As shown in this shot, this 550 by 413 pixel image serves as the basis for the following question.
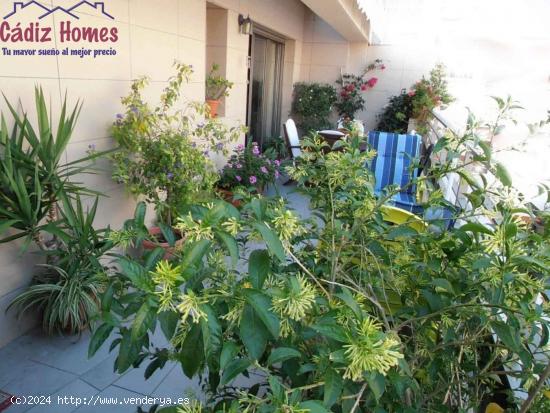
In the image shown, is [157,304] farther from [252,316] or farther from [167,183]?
[167,183]

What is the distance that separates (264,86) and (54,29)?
15.2ft

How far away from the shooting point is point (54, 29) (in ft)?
7.93

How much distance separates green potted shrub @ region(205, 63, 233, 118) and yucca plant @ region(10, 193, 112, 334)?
2410mm

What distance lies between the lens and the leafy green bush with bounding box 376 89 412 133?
8.20m

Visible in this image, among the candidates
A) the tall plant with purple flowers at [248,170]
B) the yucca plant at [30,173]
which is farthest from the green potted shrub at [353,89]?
the yucca plant at [30,173]

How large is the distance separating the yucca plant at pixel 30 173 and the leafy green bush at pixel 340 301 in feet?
4.76

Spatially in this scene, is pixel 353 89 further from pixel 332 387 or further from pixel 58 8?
pixel 332 387

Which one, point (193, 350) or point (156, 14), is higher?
point (156, 14)

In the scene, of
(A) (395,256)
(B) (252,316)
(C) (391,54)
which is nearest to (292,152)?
(C) (391,54)

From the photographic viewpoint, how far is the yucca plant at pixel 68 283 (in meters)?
2.27

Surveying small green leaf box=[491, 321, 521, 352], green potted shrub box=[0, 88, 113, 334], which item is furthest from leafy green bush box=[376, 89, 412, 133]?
small green leaf box=[491, 321, 521, 352]

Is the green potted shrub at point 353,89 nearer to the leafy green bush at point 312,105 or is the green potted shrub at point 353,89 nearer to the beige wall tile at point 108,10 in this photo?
the leafy green bush at point 312,105

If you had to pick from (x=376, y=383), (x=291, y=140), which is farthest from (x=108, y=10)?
(x=291, y=140)

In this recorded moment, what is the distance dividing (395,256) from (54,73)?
2.31 meters
